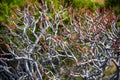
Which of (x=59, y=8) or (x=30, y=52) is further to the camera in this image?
(x=59, y=8)

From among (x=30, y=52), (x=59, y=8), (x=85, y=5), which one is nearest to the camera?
(x=30, y=52)

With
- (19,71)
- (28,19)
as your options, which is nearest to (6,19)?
(28,19)

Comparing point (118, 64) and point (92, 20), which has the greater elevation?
point (92, 20)

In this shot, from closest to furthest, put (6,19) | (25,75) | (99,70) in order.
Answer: (99,70) < (25,75) < (6,19)

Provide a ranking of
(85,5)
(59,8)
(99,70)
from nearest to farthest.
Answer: (99,70)
(59,8)
(85,5)

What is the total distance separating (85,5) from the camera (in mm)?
9102

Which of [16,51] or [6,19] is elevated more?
[6,19]

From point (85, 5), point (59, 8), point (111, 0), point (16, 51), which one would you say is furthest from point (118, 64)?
point (111, 0)

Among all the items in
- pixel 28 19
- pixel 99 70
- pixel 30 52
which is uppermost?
→ pixel 28 19

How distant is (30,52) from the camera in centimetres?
605

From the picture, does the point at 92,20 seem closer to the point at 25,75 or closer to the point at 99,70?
the point at 99,70

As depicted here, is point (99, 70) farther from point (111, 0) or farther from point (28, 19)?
point (111, 0)

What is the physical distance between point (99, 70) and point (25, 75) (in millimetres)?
1626

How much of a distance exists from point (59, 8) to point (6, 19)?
1403 millimetres
